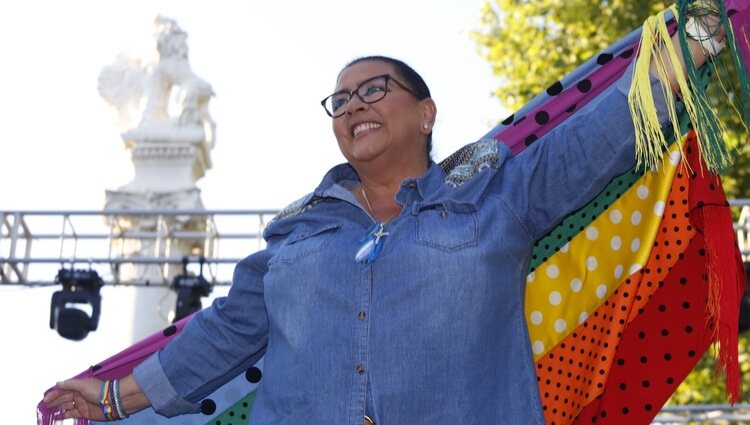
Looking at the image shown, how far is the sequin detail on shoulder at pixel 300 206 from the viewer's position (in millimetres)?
2430

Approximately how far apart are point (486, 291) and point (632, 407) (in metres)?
0.55

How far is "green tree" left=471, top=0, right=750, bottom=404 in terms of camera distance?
411 inches

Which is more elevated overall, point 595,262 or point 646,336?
point 595,262

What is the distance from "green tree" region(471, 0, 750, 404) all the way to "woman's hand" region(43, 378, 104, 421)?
829cm

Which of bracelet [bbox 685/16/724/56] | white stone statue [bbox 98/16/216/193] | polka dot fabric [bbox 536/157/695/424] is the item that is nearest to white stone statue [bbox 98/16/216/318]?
white stone statue [bbox 98/16/216/193]

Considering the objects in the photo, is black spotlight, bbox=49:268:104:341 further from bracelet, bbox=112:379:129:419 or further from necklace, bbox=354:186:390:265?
necklace, bbox=354:186:390:265

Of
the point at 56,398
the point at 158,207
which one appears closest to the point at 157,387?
the point at 56,398

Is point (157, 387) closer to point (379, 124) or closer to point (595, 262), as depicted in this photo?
point (379, 124)

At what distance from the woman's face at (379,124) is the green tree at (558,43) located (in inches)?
326

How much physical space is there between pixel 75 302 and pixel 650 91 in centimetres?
628

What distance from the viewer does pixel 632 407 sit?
2.43 m

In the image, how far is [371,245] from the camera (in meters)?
2.18

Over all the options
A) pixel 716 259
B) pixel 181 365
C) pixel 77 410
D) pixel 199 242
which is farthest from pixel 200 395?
pixel 199 242

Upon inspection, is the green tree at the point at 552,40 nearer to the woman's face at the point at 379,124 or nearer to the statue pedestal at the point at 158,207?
the statue pedestal at the point at 158,207
